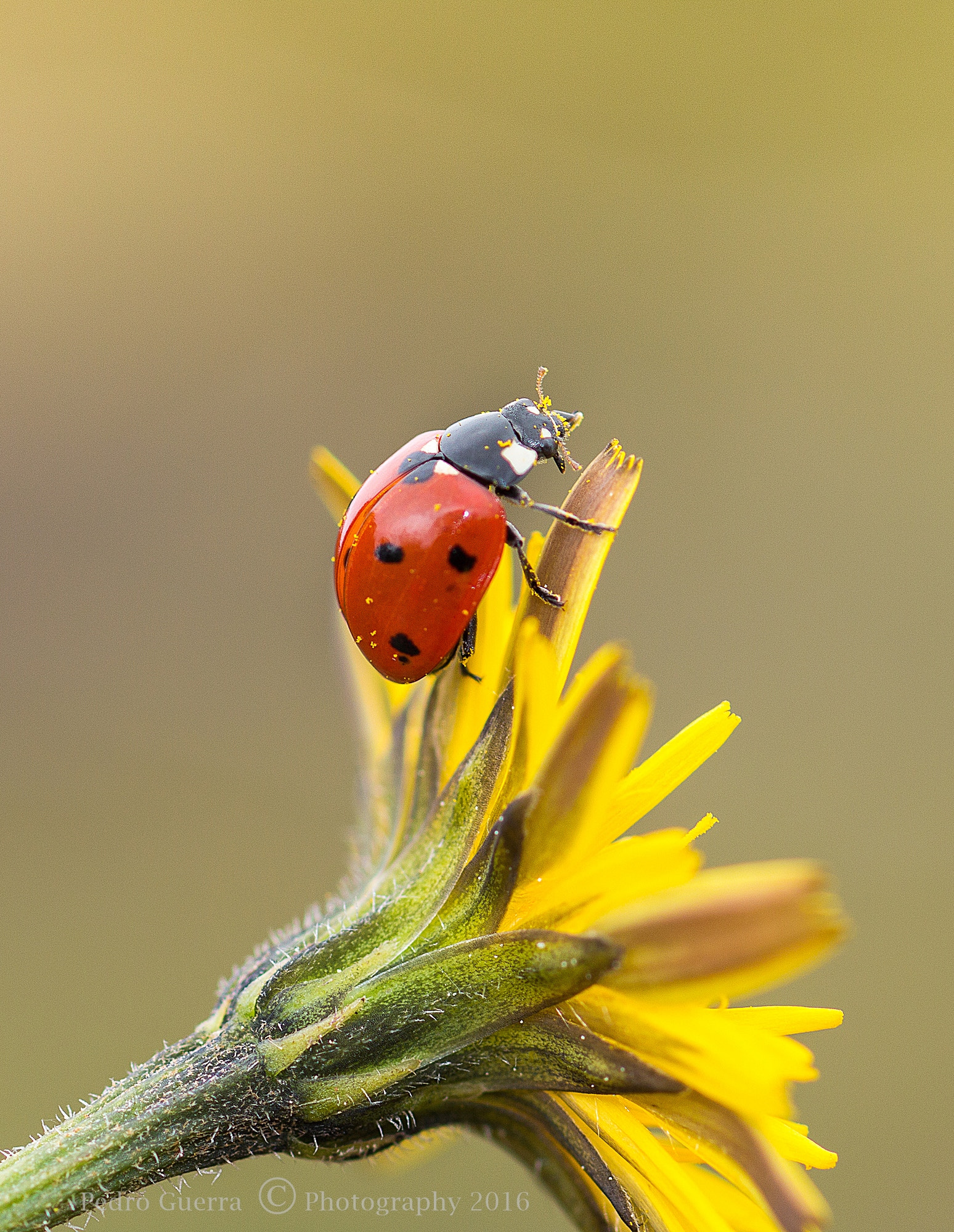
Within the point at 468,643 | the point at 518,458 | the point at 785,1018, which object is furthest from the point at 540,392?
the point at 785,1018

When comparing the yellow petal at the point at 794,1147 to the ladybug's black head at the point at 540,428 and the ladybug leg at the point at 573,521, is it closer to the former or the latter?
the ladybug leg at the point at 573,521

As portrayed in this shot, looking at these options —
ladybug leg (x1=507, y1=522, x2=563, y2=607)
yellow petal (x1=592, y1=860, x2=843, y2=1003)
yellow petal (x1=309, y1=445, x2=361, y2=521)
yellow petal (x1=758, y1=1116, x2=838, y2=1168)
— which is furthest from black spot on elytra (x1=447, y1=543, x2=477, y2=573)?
yellow petal (x1=758, y1=1116, x2=838, y2=1168)

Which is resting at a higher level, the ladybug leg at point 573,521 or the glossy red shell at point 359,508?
the glossy red shell at point 359,508

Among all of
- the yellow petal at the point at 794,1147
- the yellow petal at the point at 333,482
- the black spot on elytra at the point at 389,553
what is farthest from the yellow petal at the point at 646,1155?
the yellow petal at the point at 333,482

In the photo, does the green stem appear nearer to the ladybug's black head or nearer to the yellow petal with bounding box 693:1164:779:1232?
the yellow petal with bounding box 693:1164:779:1232

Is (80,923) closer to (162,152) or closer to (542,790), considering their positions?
(542,790)

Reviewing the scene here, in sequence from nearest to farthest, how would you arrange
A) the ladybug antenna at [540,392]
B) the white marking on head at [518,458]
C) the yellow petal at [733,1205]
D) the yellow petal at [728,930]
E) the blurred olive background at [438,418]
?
the yellow petal at [728,930]
the yellow petal at [733,1205]
the white marking on head at [518,458]
the ladybug antenna at [540,392]
the blurred olive background at [438,418]

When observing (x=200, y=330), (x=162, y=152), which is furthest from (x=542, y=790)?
(x=162, y=152)
